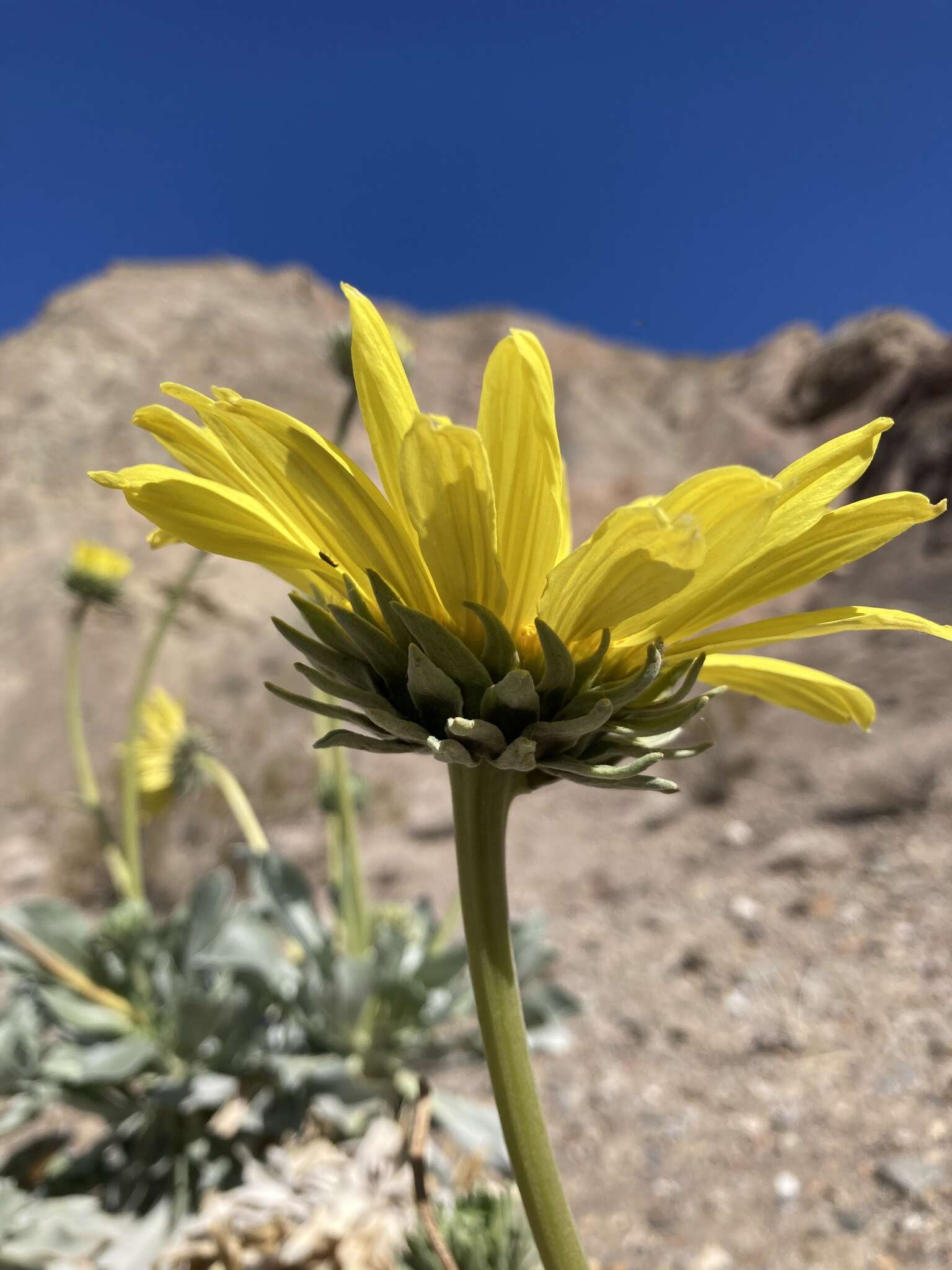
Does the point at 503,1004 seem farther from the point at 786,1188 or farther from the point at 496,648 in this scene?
the point at 786,1188

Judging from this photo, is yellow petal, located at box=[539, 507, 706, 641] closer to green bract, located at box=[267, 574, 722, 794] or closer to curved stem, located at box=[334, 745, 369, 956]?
green bract, located at box=[267, 574, 722, 794]

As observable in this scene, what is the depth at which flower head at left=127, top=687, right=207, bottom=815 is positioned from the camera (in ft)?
8.14

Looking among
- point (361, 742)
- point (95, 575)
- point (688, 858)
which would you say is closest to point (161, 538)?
point (361, 742)

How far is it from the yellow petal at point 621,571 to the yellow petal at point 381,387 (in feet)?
0.55

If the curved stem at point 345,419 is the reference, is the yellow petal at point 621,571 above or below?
below

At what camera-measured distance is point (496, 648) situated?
644 millimetres

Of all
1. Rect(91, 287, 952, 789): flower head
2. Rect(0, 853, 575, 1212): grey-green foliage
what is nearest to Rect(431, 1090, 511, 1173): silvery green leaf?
Rect(0, 853, 575, 1212): grey-green foliage

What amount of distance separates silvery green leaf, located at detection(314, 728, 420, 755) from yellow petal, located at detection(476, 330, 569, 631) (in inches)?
5.5

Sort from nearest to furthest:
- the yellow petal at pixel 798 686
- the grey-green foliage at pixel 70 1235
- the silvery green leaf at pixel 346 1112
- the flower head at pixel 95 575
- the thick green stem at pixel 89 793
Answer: the yellow petal at pixel 798 686 → the grey-green foliage at pixel 70 1235 → the silvery green leaf at pixel 346 1112 → the thick green stem at pixel 89 793 → the flower head at pixel 95 575

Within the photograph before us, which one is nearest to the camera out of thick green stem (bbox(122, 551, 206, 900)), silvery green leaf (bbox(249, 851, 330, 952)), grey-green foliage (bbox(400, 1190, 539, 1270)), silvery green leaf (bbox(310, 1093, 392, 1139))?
grey-green foliage (bbox(400, 1190, 539, 1270))

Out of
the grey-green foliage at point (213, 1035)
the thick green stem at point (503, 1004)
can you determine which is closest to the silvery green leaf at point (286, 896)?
the grey-green foliage at point (213, 1035)

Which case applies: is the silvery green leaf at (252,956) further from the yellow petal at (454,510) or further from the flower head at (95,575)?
the yellow petal at (454,510)

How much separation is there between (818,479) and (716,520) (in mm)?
124

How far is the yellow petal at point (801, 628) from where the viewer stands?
681 mm
